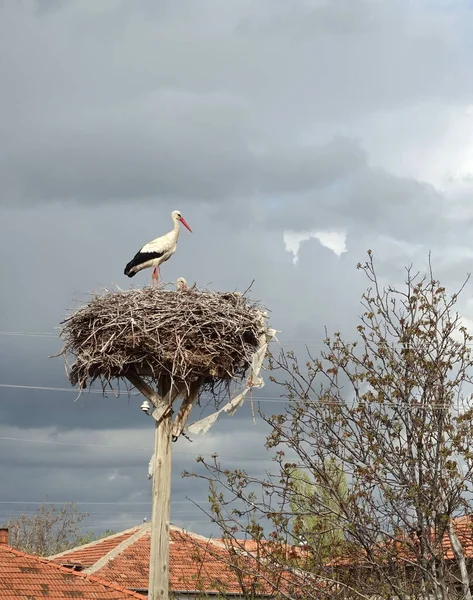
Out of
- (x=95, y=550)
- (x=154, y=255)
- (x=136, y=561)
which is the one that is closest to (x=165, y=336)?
(x=154, y=255)

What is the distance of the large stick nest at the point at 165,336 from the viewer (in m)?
9.44

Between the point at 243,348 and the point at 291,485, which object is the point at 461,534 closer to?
the point at 291,485

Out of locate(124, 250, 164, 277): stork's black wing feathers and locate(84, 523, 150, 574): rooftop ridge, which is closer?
locate(124, 250, 164, 277): stork's black wing feathers

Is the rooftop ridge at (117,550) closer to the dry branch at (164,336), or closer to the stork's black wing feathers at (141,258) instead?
the stork's black wing feathers at (141,258)

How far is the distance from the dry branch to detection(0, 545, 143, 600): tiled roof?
9269mm

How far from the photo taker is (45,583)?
18.4m

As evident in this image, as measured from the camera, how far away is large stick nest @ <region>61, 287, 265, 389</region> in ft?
31.0

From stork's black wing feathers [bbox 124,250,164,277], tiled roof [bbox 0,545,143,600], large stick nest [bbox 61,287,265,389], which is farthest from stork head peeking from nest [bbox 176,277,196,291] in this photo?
tiled roof [bbox 0,545,143,600]

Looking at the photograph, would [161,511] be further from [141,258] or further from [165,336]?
[141,258]

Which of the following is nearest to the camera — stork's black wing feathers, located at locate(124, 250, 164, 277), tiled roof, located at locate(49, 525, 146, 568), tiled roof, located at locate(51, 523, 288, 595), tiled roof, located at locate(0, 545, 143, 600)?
stork's black wing feathers, located at locate(124, 250, 164, 277)

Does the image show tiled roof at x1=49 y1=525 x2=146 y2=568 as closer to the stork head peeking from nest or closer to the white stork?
the white stork

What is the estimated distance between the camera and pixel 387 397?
9.53 meters

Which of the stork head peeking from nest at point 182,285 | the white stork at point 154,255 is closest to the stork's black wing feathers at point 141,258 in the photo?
the white stork at point 154,255

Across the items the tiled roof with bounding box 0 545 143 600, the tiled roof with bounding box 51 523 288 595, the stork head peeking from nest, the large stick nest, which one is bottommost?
the tiled roof with bounding box 0 545 143 600
